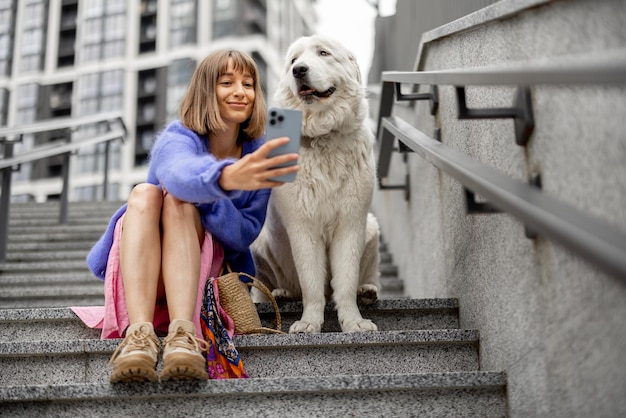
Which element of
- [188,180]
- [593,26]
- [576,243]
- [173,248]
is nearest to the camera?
[576,243]

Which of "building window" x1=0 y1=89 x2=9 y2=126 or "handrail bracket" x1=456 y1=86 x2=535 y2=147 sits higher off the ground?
"building window" x1=0 y1=89 x2=9 y2=126

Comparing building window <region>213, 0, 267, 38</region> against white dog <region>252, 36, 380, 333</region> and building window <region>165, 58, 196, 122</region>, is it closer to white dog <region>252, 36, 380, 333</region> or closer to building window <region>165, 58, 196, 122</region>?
building window <region>165, 58, 196, 122</region>

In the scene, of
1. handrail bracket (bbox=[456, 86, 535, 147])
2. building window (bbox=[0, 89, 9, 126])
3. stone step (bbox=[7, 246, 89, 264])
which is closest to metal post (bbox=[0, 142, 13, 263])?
stone step (bbox=[7, 246, 89, 264])

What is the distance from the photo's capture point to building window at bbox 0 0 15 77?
31312 mm

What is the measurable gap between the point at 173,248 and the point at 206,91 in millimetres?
663

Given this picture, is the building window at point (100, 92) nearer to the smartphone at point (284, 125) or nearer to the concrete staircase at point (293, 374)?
the concrete staircase at point (293, 374)

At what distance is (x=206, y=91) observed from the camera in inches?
97.2

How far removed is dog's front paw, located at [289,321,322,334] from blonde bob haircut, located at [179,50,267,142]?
2.50ft

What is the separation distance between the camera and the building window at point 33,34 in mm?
31672

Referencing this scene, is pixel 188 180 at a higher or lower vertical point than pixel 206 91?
lower

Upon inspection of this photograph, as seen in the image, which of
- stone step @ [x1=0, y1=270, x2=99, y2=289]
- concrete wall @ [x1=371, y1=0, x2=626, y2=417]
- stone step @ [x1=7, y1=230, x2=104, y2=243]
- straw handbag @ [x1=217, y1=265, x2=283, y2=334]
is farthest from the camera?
stone step @ [x1=7, y1=230, x2=104, y2=243]

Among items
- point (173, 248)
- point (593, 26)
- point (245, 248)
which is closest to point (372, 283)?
point (245, 248)

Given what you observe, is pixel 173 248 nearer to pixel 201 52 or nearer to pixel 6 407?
pixel 6 407

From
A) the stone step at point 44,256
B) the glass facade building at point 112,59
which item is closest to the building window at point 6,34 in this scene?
the glass facade building at point 112,59
